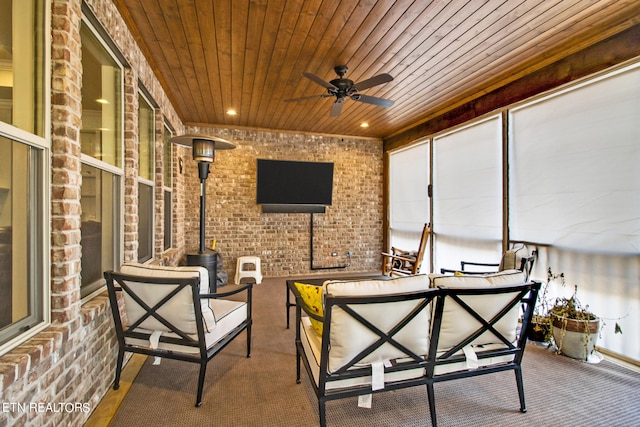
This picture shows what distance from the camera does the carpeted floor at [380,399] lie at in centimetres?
193

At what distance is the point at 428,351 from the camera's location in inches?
73.5

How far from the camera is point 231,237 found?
586 centimetres

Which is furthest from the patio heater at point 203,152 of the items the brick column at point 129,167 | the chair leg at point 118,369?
the chair leg at point 118,369

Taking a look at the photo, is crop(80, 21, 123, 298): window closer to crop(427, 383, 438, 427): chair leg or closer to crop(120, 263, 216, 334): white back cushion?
crop(120, 263, 216, 334): white back cushion

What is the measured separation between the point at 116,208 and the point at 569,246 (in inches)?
170

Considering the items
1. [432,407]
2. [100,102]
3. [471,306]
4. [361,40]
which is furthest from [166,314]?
[361,40]

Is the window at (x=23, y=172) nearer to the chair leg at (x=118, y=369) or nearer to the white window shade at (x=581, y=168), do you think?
the chair leg at (x=118, y=369)

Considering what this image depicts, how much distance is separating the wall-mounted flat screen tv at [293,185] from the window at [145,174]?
217cm

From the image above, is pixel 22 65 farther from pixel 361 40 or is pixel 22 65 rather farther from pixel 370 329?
pixel 361 40

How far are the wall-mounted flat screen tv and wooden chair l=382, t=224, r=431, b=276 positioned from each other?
166 centimetres

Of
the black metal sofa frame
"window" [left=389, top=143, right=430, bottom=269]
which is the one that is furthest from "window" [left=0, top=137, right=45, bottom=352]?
"window" [left=389, top=143, right=430, bottom=269]

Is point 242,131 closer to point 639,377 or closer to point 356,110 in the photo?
point 356,110

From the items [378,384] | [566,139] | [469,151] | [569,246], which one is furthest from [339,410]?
[469,151]

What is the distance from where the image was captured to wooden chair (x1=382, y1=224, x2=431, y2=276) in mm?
4762
